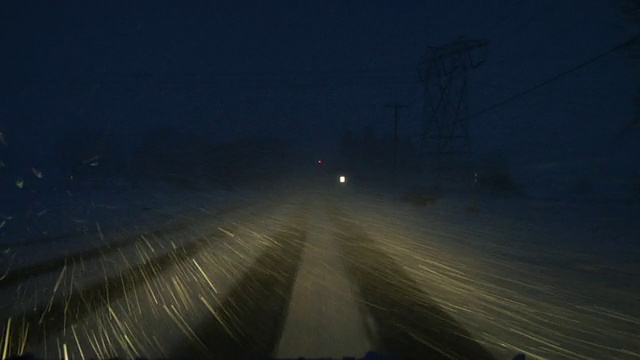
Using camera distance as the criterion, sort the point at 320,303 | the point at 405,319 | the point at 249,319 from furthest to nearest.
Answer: the point at 320,303, the point at 405,319, the point at 249,319

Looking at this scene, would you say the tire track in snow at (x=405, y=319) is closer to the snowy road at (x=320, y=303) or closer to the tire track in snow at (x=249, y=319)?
the snowy road at (x=320, y=303)

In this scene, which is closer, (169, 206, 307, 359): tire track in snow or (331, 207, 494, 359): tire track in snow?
(169, 206, 307, 359): tire track in snow

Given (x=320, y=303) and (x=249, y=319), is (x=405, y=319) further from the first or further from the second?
(x=249, y=319)

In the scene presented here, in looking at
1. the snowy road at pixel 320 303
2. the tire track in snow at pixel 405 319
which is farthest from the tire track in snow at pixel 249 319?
the tire track in snow at pixel 405 319

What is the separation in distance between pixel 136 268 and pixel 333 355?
5.56 meters

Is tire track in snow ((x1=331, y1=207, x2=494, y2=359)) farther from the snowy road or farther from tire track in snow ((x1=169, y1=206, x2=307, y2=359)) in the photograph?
tire track in snow ((x1=169, y1=206, x2=307, y2=359))

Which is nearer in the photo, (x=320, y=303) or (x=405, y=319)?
(x=405, y=319)

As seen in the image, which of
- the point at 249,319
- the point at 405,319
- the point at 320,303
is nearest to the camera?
the point at 249,319

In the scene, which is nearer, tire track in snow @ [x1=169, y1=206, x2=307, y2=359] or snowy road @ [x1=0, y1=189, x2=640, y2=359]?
tire track in snow @ [x1=169, y1=206, x2=307, y2=359]

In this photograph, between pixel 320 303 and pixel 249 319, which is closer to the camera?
pixel 249 319

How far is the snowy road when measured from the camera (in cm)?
444

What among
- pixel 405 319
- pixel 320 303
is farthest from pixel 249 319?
pixel 405 319

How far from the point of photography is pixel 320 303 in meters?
5.93

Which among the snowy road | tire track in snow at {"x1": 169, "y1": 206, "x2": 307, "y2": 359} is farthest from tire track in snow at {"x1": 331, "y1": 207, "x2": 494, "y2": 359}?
tire track in snow at {"x1": 169, "y1": 206, "x2": 307, "y2": 359}
